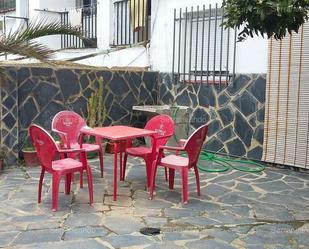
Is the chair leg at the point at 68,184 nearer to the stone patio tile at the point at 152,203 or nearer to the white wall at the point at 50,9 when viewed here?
the stone patio tile at the point at 152,203

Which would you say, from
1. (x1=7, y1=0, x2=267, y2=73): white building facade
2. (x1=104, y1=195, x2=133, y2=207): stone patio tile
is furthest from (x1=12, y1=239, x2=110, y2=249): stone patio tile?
(x1=7, y1=0, x2=267, y2=73): white building facade

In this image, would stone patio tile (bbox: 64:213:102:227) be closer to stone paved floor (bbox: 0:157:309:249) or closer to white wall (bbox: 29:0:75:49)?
stone paved floor (bbox: 0:157:309:249)

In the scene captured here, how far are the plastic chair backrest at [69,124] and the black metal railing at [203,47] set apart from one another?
3.18m

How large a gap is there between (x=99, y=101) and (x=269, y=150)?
3542 millimetres

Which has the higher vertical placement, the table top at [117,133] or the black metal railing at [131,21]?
the black metal railing at [131,21]

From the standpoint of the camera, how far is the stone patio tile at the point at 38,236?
440 cm

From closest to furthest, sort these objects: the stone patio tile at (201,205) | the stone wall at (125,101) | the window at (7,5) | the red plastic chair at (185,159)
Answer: the stone patio tile at (201,205) → the red plastic chair at (185,159) → the stone wall at (125,101) → the window at (7,5)

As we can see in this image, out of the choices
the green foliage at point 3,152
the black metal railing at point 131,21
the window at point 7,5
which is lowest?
the green foliage at point 3,152

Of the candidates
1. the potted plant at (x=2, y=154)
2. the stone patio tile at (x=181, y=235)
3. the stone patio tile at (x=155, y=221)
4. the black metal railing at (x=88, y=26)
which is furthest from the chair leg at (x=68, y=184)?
the black metal railing at (x=88, y=26)

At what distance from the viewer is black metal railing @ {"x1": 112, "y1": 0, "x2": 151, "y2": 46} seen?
10.9 meters

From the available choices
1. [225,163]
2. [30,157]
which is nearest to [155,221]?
[225,163]

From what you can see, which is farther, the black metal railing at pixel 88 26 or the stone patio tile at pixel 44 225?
the black metal railing at pixel 88 26

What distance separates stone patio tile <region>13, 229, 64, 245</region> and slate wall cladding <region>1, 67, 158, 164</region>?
351cm

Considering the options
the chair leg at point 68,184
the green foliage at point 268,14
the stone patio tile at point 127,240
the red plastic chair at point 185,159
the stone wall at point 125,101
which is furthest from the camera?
the stone wall at point 125,101
